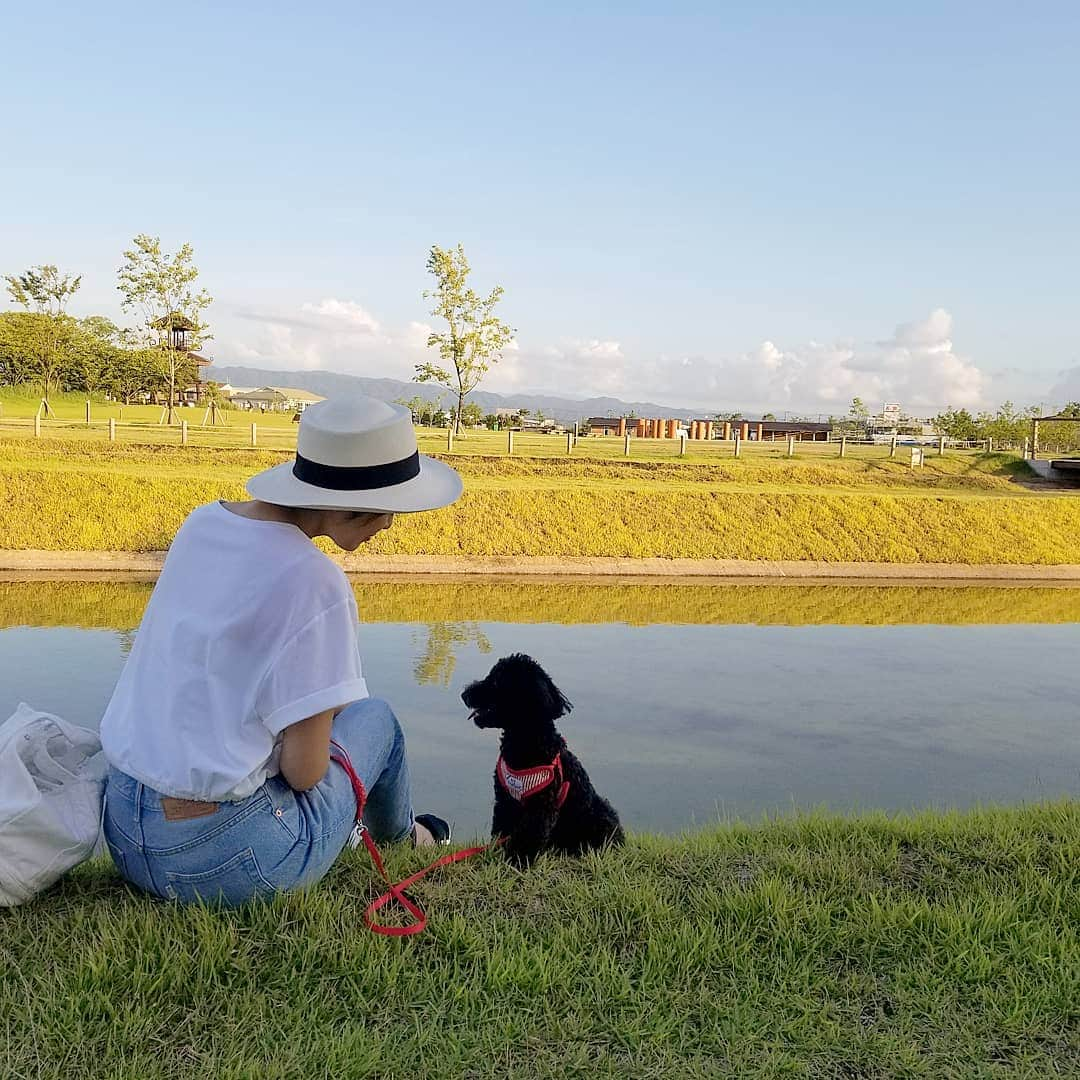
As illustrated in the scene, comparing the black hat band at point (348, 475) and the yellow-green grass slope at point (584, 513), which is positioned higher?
the black hat band at point (348, 475)

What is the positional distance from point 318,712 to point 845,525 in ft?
56.6

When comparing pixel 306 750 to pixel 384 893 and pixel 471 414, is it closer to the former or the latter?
pixel 384 893

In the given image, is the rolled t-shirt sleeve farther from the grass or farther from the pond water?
the pond water

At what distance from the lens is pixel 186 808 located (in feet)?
7.43

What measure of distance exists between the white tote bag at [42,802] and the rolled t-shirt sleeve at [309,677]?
0.63 metres

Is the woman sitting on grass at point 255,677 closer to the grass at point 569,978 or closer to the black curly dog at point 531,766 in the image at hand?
the grass at point 569,978

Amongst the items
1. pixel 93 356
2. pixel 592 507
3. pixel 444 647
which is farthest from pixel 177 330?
pixel 444 647

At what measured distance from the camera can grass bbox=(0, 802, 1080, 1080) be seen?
6.68 ft

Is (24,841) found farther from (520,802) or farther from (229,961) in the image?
(520,802)

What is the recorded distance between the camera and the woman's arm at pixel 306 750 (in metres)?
2.21

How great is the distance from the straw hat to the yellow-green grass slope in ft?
41.2

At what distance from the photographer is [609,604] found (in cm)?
1238

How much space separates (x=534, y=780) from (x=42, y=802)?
4.55ft

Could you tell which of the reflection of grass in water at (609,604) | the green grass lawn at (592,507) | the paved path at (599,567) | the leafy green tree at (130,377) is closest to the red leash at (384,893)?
the reflection of grass in water at (609,604)
